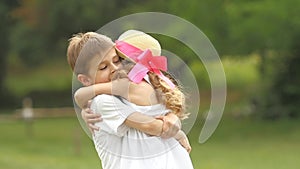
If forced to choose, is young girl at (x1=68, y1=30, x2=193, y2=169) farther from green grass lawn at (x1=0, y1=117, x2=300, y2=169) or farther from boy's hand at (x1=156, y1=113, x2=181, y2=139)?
green grass lawn at (x1=0, y1=117, x2=300, y2=169)

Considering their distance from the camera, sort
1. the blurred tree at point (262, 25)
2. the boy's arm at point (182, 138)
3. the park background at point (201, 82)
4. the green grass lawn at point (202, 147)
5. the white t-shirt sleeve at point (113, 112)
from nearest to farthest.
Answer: the white t-shirt sleeve at point (113, 112) < the boy's arm at point (182, 138) < the green grass lawn at point (202, 147) < the park background at point (201, 82) < the blurred tree at point (262, 25)

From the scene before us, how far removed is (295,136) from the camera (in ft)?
60.9

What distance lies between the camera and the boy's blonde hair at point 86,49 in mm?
2828

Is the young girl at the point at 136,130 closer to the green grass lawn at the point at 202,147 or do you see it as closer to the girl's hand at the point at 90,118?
the girl's hand at the point at 90,118

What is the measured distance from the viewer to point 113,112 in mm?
2793

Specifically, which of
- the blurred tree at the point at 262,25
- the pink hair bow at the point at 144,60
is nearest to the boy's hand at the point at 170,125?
the pink hair bow at the point at 144,60

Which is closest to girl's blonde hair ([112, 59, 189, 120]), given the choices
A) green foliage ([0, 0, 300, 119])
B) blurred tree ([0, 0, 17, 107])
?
green foliage ([0, 0, 300, 119])

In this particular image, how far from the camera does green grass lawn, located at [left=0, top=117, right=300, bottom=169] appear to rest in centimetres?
1373

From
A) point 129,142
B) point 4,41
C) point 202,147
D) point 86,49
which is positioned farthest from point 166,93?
point 4,41

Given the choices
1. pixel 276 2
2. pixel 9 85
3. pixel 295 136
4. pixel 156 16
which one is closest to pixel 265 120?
pixel 295 136

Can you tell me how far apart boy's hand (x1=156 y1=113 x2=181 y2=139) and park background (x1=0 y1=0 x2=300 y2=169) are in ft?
30.9

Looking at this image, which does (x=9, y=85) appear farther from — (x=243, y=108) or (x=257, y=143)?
(x=257, y=143)

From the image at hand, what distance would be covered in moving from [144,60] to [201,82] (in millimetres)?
17141

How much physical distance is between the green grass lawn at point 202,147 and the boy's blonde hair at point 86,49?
30.6 ft
